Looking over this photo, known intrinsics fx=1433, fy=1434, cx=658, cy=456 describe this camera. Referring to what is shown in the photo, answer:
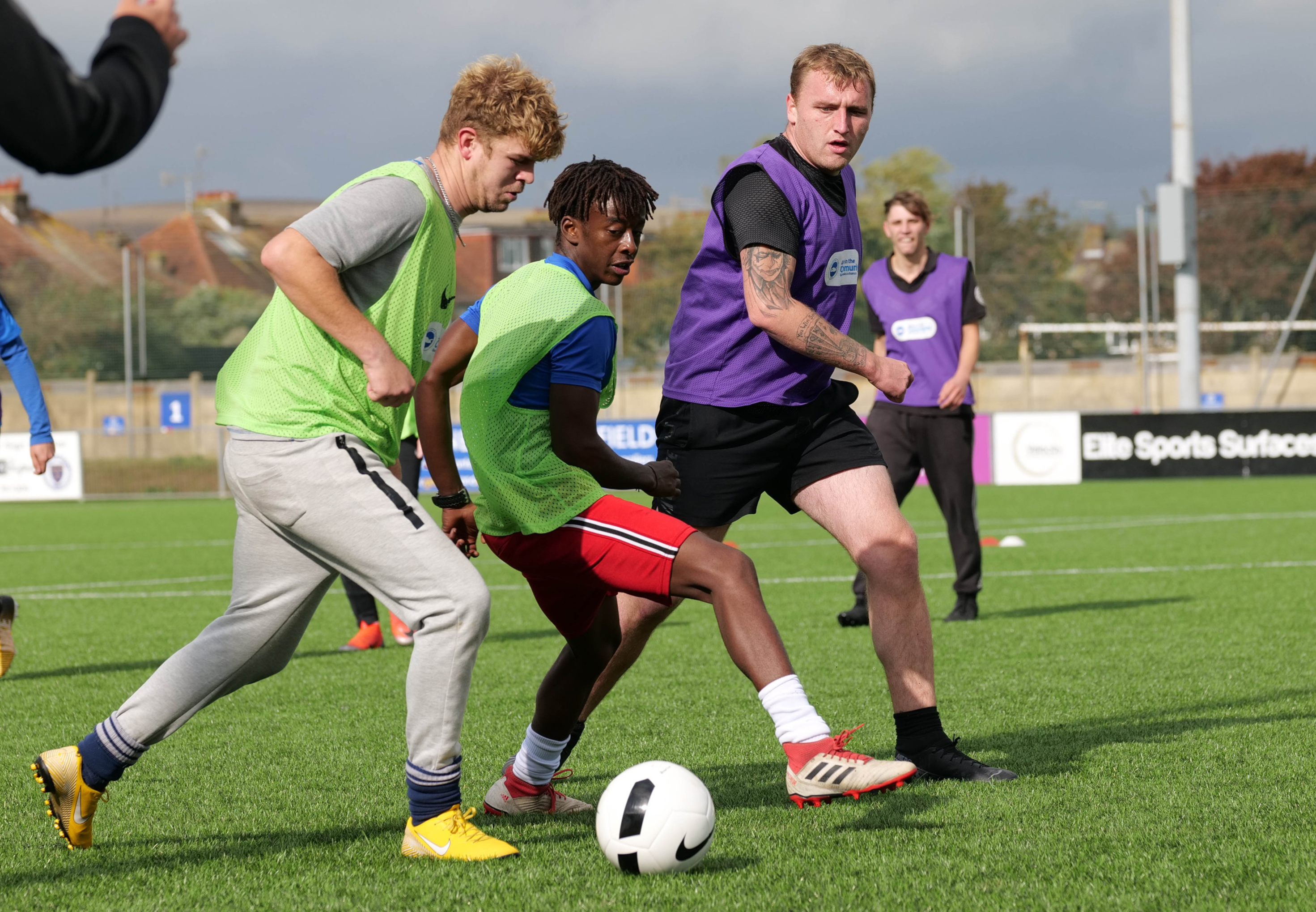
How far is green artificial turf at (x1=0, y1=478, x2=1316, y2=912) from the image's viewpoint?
3242 millimetres

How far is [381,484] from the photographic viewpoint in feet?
11.1

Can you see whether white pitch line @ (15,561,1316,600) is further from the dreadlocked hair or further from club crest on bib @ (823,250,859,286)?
the dreadlocked hair

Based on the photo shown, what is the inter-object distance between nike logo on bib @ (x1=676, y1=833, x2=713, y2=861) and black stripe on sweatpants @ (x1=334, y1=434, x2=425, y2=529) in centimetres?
96

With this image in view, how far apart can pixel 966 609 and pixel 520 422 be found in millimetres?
5248

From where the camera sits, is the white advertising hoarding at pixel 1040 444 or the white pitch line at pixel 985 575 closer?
the white pitch line at pixel 985 575

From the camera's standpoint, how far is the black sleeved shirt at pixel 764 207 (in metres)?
4.17

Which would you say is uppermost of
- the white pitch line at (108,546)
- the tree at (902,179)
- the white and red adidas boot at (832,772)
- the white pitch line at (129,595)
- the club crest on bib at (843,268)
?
the tree at (902,179)

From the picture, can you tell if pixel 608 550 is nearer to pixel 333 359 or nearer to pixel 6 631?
pixel 333 359

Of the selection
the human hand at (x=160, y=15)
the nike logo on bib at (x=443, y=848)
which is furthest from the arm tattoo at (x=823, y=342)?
the human hand at (x=160, y=15)

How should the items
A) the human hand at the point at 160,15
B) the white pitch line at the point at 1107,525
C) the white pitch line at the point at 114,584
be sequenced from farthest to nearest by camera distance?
the white pitch line at the point at 1107,525
the white pitch line at the point at 114,584
the human hand at the point at 160,15

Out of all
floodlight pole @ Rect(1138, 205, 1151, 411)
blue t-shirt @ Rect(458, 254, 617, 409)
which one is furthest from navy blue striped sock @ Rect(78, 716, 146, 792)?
floodlight pole @ Rect(1138, 205, 1151, 411)

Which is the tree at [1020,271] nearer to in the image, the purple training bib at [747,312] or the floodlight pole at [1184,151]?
the floodlight pole at [1184,151]

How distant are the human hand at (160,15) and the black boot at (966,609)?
6471 millimetres

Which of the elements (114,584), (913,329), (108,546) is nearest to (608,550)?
(913,329)
